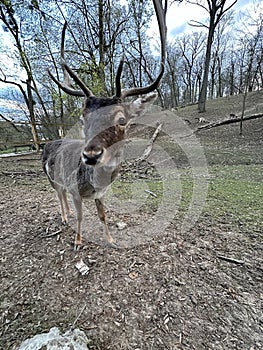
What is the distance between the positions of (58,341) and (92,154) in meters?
1.56

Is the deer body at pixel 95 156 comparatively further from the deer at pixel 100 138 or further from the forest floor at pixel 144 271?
the forest floor at pixel 144 271

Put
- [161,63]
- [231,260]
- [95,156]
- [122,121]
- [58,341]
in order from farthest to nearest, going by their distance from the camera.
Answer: [231,260] → [161,63] → [122,121] → [95,156] → [58,341]

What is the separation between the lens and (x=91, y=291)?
2.20m

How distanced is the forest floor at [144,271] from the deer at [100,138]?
49 centimetres

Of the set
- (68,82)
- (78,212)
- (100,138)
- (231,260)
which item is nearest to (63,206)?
(78,212)

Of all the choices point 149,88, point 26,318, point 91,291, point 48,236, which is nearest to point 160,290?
point 91,291

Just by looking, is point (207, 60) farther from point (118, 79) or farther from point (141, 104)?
point (118, 79)

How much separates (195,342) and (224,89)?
161ft

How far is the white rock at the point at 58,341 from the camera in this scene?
5.36ft

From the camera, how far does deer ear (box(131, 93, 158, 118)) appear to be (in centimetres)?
245

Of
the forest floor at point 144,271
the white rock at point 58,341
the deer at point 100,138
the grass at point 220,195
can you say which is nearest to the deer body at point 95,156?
the deer at point 100,138

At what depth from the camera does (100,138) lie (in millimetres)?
1933

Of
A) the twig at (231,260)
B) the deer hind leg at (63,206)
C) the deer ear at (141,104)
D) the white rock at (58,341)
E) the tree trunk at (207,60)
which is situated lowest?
the twig at (231,260)

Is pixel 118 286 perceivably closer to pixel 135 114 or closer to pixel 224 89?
pixel 135 114
